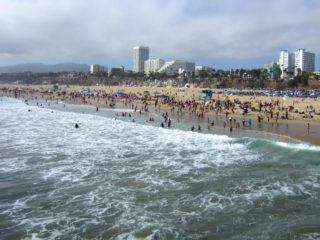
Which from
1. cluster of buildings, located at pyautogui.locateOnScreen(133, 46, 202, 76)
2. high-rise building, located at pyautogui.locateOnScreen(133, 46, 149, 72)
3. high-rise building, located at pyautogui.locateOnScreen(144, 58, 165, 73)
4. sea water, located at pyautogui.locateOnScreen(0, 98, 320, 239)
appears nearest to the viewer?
sea water, located at pyautogui.locateOnScreen(0, 98, 320, 239)

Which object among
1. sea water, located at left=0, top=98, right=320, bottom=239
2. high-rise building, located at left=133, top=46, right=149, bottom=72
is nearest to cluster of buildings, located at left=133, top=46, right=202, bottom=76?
high-rise building, located at left=133, top=46, right=149, bottom=72

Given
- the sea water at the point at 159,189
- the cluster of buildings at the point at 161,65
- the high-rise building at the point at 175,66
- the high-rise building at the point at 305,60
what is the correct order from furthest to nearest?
the high-rise building at the point at 175,66
the cluster of buildings at the point at 161,65
the high-rise building at the point at 305,60
the sea water at the point at 159,189

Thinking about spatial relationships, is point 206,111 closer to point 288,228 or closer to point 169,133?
point 169,133

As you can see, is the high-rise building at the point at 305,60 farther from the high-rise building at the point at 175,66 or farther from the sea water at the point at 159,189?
the sea water at the point at 159,189

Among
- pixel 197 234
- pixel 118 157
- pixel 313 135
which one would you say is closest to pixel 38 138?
pixel 118 157

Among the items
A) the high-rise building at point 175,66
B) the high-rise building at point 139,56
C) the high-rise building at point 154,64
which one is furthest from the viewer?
the high-rise building at point 139,56

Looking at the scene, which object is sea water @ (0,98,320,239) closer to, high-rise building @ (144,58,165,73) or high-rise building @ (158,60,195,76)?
high-rise building @ (158,60,195,76)

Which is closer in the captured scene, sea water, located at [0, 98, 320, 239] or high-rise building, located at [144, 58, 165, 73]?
sea water, located at [0, 98, 320, 239]

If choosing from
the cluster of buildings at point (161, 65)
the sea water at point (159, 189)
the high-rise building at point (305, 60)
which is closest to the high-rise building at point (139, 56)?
the cluster of buildings at point (161, 65)
